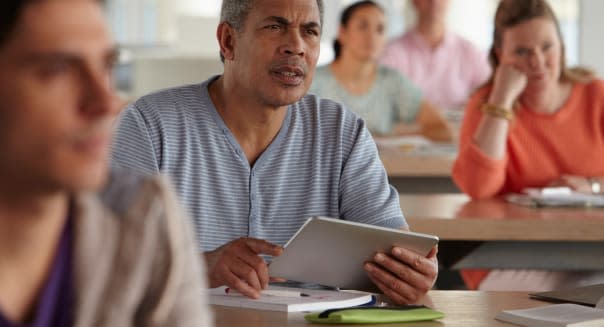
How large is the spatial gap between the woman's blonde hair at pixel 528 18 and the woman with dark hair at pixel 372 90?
183 centimetres

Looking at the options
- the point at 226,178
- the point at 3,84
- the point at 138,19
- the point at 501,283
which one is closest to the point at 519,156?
the point at 501,283

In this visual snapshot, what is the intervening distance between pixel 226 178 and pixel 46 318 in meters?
1.15

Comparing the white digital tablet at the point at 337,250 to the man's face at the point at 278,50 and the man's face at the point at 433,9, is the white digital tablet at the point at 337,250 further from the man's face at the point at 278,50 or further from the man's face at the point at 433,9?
the man's face at the point at 433,9

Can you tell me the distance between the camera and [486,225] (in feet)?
8.82

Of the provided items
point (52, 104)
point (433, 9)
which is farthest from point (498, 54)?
point (433, 9)

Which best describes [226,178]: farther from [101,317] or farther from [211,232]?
[101,317]

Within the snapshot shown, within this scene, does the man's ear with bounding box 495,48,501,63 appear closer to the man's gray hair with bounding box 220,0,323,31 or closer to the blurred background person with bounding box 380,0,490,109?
the man's gray hair with bounding box 220,0,323,31

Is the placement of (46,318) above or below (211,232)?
above

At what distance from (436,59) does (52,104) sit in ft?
18.7

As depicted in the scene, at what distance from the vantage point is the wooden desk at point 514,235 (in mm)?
2686

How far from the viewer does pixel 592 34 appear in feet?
26.0

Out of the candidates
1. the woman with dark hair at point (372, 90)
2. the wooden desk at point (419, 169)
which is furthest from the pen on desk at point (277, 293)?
the woman with dark hair at point (372, 90)

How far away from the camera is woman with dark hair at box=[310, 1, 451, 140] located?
5176 mm

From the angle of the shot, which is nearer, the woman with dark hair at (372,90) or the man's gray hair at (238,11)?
the man's gray hair at (238,11)
